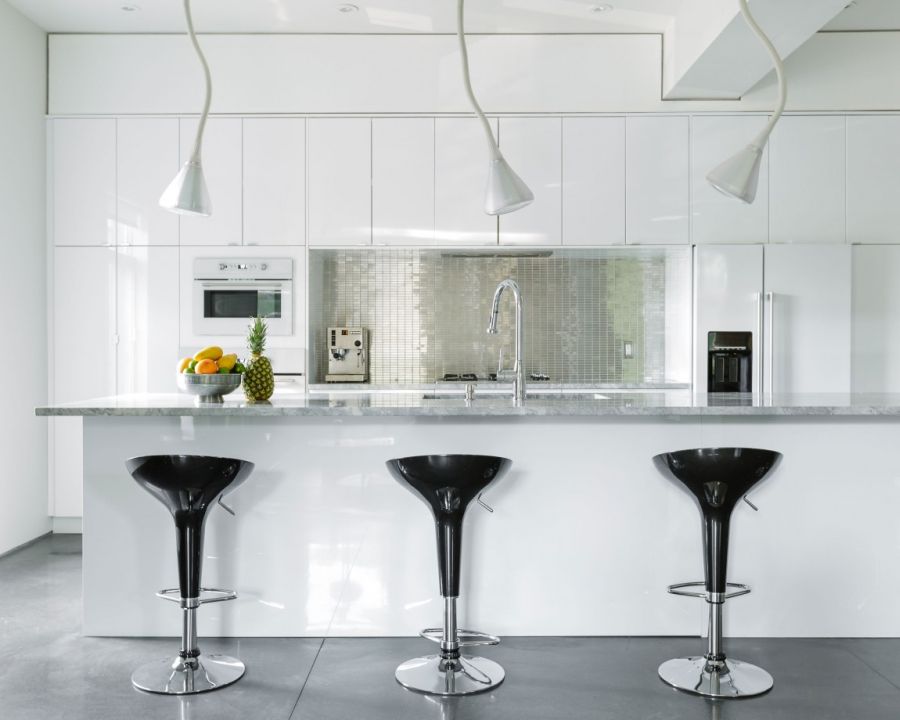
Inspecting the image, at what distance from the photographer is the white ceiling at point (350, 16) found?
4324 mm

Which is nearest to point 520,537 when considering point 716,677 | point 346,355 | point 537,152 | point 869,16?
point 716,677

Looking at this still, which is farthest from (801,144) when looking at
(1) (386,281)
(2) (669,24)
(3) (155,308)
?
(3) (155,308)

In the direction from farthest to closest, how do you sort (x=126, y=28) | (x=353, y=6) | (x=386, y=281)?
(x=386, y=281)
(x=126, y=28)
(x=353, y=6)

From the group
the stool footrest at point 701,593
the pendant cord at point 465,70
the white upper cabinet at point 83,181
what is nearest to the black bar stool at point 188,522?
the pendant cord at point 465,70

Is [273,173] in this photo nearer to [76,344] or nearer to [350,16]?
[350,16]

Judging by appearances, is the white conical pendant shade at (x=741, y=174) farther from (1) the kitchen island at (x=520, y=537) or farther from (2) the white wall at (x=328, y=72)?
(2) the white wall at (x=328, y=72)

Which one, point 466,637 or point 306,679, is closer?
point 306,679

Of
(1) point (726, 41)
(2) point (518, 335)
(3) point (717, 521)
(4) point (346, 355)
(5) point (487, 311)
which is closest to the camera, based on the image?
(3) point (717, 521)

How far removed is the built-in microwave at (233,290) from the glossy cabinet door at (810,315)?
284 centimetres

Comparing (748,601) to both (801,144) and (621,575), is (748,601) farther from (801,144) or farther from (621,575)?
(801,144)

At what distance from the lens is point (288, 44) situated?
4727 mm

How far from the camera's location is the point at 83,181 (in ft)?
15.5

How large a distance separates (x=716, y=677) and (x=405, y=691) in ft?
3.25

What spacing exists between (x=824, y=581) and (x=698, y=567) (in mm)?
473
